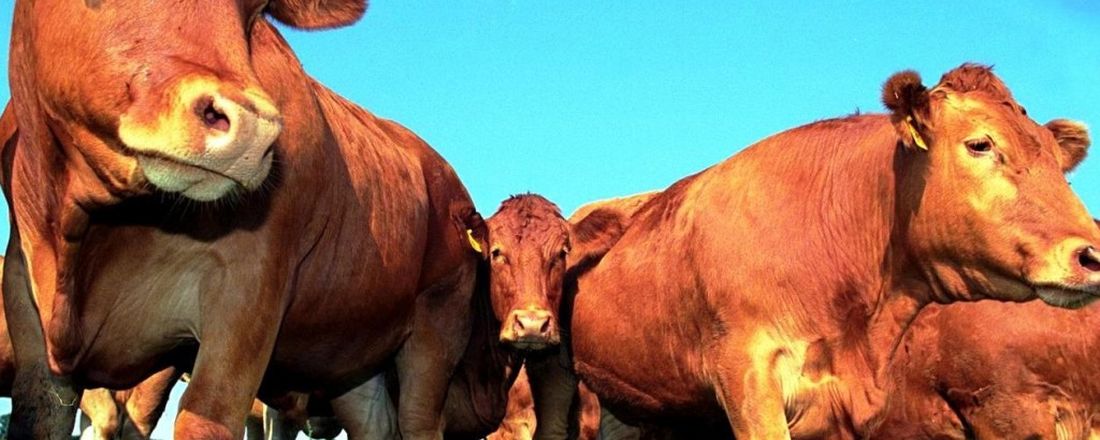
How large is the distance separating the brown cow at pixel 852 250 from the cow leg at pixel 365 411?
1.67 m

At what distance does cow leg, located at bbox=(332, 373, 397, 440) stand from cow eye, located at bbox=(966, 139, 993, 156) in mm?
3493

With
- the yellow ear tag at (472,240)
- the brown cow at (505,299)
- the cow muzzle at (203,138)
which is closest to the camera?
the cow muzzle at (203,138)

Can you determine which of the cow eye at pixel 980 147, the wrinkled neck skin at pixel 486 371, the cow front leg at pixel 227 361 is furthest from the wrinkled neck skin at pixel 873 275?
the cow front leg at pixel 227 361

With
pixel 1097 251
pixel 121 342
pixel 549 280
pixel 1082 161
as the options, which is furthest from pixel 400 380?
pixel 1082 161

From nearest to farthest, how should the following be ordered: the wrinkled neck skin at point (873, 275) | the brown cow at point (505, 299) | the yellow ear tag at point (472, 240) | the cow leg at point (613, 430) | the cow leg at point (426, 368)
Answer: the wrinkled neck skin at point (873, 275), the cow leg at point (426, 368), the yellow ear tag at point (472, 240), the brown cow at point (505, 299), the cow leg at point (613, 430)

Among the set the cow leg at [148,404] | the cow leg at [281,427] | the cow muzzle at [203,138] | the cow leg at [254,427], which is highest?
the cow muzzle at [203,138]

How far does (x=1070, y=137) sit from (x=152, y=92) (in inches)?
227

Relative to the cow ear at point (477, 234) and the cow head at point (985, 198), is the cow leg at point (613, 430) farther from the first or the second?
the cow head at point (985, 198)

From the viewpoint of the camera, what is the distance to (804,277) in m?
7.74

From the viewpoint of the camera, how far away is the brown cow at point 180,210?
477 centimetres

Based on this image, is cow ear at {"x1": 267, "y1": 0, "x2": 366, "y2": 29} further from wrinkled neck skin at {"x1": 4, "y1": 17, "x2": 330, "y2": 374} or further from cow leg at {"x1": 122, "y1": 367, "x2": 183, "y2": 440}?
cow leg at {"x1": 122, "y1": 367, "x2": 183, "y2": 440}

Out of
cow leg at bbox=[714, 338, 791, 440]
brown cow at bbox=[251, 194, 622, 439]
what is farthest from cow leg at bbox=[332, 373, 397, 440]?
cow leg at bbox=[714, 338, 791, 440]

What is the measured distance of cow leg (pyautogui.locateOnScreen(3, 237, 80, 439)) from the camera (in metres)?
5.69

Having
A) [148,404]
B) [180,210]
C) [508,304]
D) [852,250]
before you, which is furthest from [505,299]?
[180,210]
